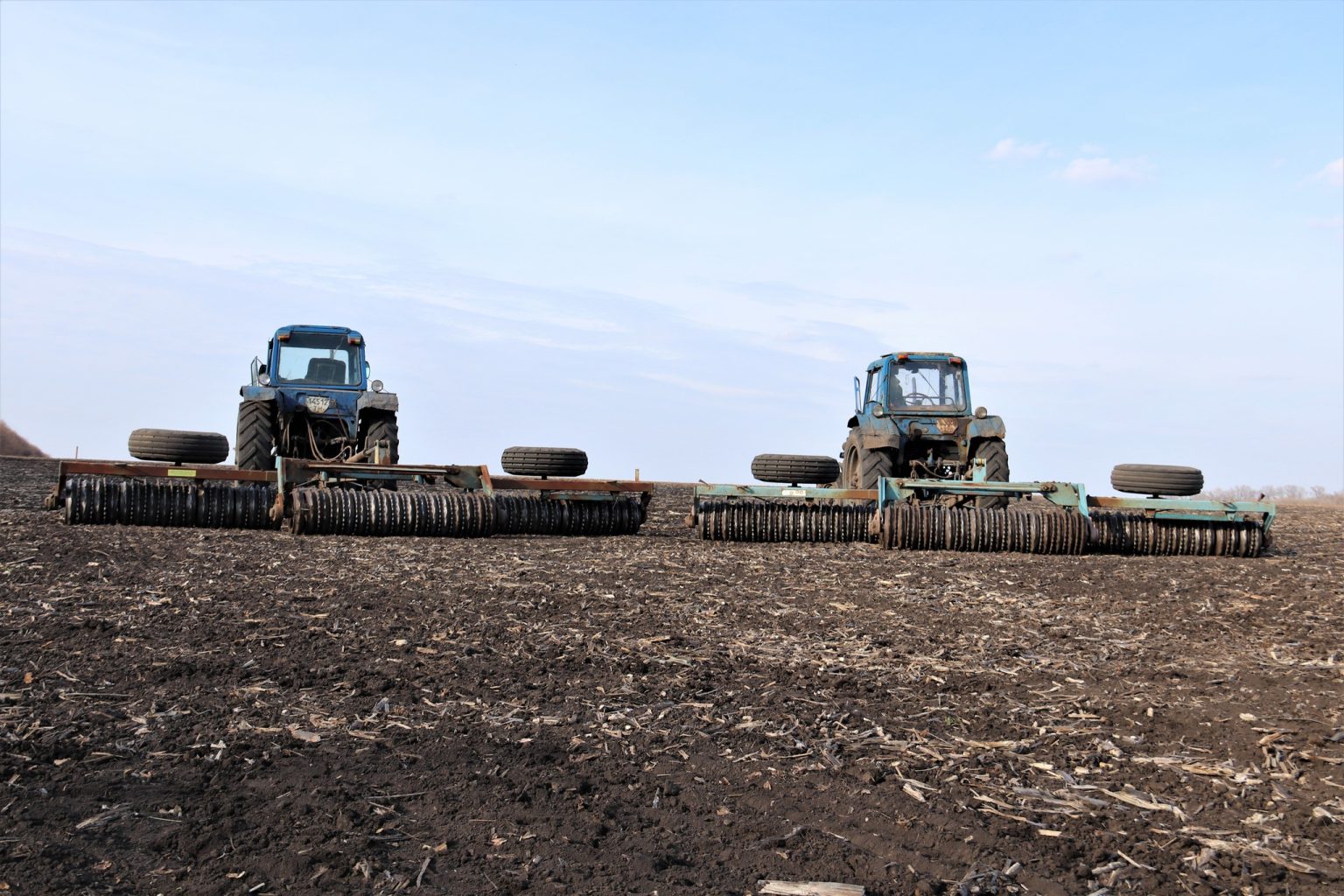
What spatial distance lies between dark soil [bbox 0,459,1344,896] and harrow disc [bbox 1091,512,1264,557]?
11.2ft

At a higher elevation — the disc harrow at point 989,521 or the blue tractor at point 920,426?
the blue tractor at point 920,426

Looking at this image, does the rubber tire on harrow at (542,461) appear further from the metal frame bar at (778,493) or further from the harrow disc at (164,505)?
the harrow disc at (164,505)

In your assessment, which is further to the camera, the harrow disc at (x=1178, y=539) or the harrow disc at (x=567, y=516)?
the harrow disc at (x=567, y=516)

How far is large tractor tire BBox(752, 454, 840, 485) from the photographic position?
13961 mm

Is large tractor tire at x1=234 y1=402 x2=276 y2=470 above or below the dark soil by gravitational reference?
above

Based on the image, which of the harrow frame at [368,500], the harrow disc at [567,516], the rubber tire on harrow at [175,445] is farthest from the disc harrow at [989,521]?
the rubber tire on harrow at [175,445]

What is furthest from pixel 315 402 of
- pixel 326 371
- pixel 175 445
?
pixel 175 445

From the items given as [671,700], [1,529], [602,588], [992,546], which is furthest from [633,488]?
[671,700]

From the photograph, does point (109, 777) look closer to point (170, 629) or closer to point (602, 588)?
point (170, 629)

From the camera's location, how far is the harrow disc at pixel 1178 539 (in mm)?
11766

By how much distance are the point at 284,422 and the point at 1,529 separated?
14.5 feet

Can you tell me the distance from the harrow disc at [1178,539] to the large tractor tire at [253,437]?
357 inches

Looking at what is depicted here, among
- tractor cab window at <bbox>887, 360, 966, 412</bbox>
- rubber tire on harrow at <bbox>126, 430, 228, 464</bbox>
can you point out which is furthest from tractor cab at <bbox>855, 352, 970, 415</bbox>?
rubber tire on harrow at <bbox>126, 430, 228, 464</bbox>

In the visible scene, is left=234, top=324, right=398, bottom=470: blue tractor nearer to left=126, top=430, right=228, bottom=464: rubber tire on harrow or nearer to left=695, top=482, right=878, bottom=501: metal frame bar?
left=126, top=430, right=228, bottom=464: rubber tire on harrow
